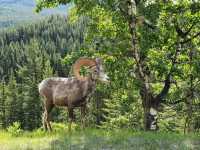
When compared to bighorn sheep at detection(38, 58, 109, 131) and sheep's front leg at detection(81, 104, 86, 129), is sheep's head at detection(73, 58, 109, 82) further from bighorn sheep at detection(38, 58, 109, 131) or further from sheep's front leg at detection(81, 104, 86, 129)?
sheep's front leg at detection(81, 104, 86, 129)

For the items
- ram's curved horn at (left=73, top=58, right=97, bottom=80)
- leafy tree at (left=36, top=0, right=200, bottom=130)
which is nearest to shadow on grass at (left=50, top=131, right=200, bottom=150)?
ram's curved horn at (left=73, top=58, right=97, bottom=80)

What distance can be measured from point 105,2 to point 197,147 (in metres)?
11.4

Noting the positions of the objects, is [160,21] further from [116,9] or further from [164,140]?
[164,140]

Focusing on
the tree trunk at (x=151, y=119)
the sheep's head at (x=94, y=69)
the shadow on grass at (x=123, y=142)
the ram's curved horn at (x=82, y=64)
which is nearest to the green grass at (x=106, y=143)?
the shadow on grass at (x=123, y=142)

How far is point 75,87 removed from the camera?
62.2 ft

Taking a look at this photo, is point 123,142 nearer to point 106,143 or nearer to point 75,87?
point 106,143

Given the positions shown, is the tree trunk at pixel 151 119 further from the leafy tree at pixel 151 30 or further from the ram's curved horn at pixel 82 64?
the ram's curved horn at pixel 82 64

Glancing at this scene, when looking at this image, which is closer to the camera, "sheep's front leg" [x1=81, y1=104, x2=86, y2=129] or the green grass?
the green grass

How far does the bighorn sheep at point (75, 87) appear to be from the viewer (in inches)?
742

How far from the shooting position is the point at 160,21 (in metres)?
23.8

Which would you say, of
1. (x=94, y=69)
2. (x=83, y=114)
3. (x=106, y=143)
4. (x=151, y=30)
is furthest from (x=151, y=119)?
(x=106, y=143)

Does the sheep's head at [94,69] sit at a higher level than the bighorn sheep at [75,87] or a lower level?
higher

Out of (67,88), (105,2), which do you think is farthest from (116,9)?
(67,88)

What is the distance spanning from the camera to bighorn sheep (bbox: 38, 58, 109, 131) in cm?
1886
